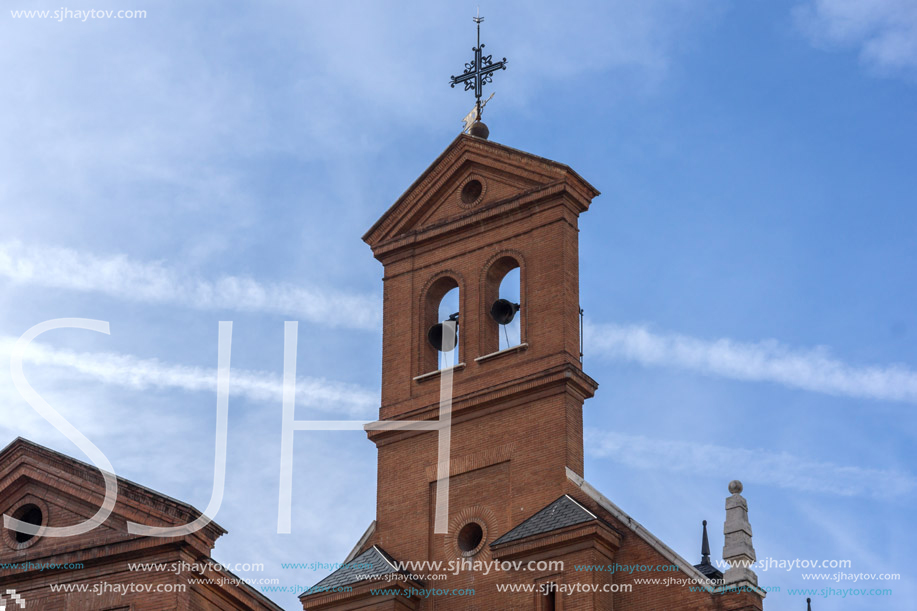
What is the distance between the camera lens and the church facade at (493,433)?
37312mm

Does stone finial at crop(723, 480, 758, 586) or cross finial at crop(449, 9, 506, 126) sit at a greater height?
cross finial at crop(449, 9, 506, 126)

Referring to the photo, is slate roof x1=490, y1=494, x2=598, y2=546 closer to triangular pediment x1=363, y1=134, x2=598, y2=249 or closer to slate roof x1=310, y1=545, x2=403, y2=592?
slate roof x1=310, y1=545, x2=403, y2=592

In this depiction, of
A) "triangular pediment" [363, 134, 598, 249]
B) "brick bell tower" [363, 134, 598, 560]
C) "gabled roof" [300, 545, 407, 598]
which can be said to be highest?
"triangular pediment" [363, 134, 598, 249]

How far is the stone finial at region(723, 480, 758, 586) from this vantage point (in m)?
36.2

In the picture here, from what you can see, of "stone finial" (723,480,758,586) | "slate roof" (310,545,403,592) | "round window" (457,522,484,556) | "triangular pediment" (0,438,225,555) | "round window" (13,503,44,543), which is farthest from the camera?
"round window" (13,503,44,543)

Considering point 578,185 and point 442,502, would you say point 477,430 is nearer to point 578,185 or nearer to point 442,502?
point 442,502

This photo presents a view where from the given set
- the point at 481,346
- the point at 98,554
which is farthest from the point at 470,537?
the point at 98,554

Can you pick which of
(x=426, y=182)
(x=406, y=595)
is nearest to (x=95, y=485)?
(x=406, y=595)

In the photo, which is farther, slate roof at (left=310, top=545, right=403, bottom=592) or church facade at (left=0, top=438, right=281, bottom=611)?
slate roof at (left=310, top=545, right=403, bottom=592)

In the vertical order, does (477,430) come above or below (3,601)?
above

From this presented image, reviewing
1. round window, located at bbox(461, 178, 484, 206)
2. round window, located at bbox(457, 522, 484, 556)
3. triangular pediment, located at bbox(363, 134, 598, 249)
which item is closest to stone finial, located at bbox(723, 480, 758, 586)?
round window, located at bbox(457, 522, 484, 556)

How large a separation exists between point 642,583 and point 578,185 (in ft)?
30.2

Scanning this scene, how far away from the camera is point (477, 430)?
132 feet

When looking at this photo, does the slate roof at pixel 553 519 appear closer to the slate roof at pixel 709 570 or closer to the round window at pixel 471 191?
the slate roof at pixel 709 570
